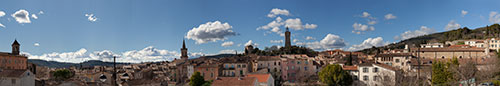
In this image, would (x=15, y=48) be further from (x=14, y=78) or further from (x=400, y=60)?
(x=400, y=60)

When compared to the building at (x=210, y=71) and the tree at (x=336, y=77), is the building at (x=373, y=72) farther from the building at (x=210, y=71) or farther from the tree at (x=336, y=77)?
the building at (x=210, y=71)

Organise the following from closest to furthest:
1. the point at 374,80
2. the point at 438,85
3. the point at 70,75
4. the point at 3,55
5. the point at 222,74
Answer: the point at 438,85 → the point at 374,80 → the point at 3,55 → the point at 222,74 → the point at 70,75

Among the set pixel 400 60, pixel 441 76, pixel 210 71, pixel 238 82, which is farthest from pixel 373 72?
pixel 210 71

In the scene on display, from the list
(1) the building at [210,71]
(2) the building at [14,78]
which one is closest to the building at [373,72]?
(1) the building at [210,71]

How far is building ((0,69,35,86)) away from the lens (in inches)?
1074

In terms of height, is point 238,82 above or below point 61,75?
above

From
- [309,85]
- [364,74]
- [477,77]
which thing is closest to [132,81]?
[309,85]

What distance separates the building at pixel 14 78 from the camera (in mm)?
27281

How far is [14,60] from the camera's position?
51000 mm

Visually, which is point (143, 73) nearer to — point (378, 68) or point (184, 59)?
point (184, 59)

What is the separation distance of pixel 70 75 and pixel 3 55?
13.0m

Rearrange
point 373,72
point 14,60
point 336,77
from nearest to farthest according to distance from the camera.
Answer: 1. point 336,77
2. point 373,72
3. point 14,60

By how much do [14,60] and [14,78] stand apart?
29119 millimetres

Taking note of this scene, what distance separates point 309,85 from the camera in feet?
146
